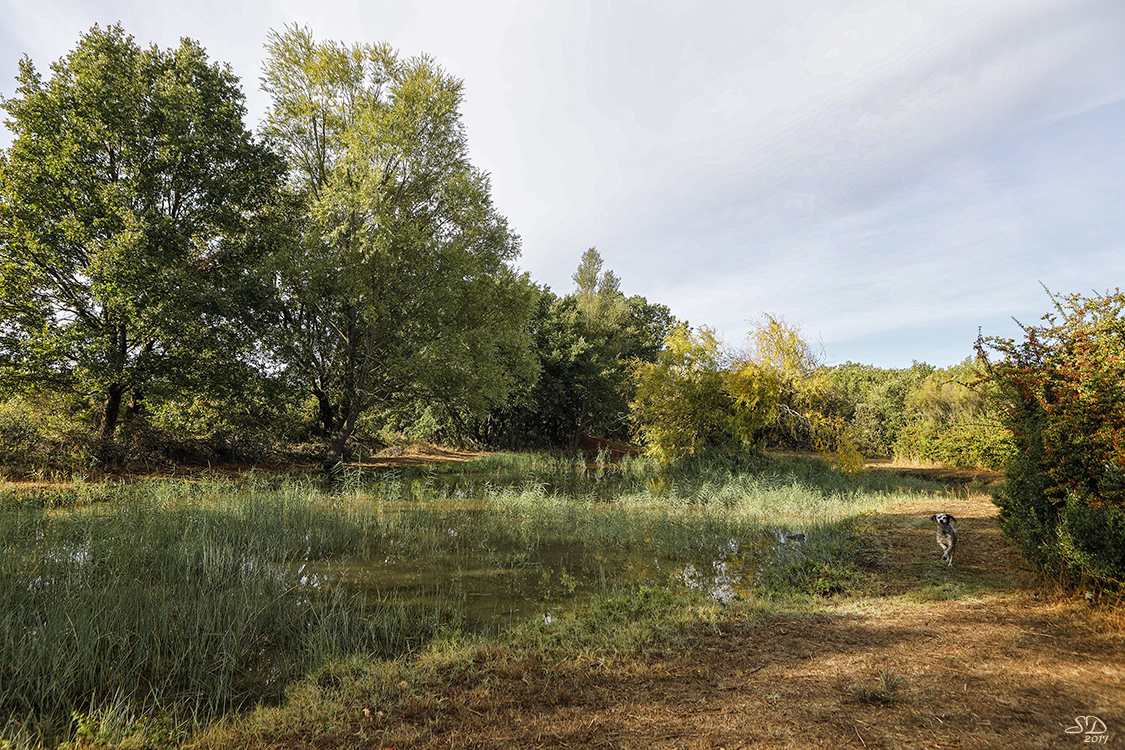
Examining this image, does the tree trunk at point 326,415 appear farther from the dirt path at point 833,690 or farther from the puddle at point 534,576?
the dirt path at point 833,690

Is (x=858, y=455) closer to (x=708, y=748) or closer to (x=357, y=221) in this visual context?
(x=708, y=748)

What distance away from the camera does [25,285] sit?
11.5 meters

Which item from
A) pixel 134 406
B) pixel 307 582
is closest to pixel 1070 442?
pixel 307 582

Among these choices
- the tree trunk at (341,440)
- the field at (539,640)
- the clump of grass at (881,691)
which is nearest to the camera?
the field at (539,640)

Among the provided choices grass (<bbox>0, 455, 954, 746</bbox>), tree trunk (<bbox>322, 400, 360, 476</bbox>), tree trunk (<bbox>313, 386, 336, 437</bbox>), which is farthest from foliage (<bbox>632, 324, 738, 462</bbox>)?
tree trunk (<bbox>313, 386, 336, 437</bbox>)

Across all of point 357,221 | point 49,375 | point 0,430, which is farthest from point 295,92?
point 0,430

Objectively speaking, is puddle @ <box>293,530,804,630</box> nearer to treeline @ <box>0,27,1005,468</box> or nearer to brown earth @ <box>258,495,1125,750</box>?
brown earth @ <box>258,495,1125,750</box>

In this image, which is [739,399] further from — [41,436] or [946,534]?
[41,436]

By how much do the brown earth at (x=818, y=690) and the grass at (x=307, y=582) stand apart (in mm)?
416

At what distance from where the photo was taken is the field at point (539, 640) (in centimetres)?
281

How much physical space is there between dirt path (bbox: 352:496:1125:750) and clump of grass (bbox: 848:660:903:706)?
1cm

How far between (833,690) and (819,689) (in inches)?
3.6

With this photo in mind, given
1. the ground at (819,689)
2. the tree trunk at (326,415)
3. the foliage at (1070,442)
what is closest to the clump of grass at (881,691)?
the ground at (819,689)

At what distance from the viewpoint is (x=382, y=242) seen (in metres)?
14.0
